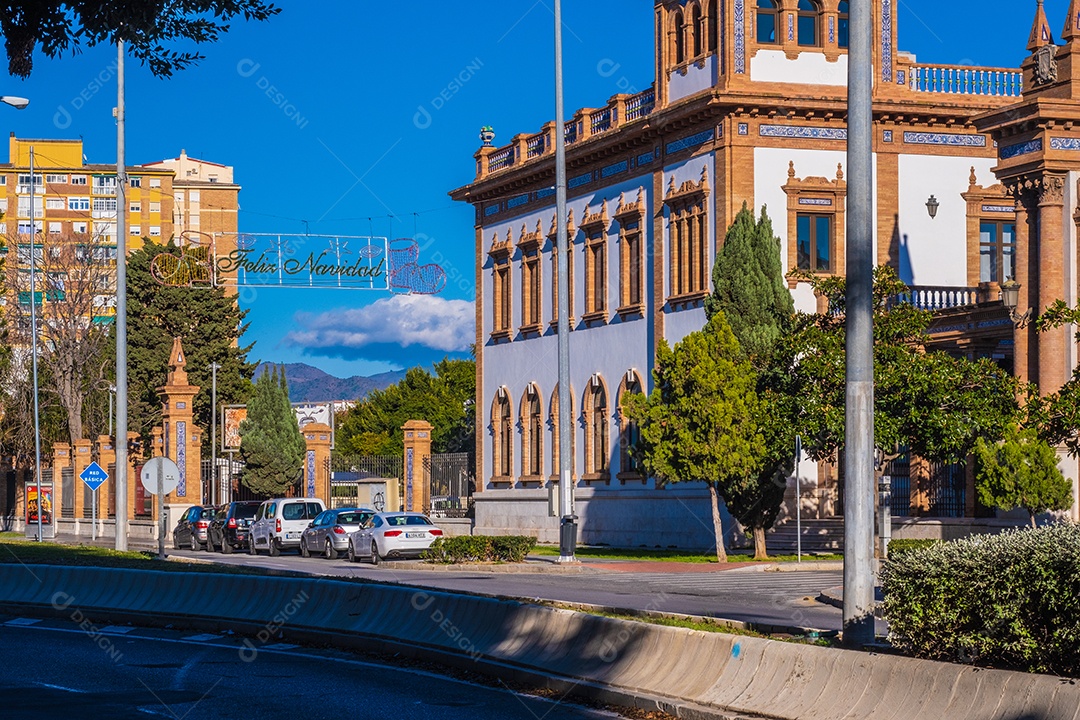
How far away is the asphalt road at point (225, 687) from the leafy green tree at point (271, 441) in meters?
51.1

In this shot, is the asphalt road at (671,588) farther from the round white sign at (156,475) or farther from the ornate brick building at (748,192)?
the ornate brick building at (748,192)

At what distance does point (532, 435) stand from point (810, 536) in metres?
14.9

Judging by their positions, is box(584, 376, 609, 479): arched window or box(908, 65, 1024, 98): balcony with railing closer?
box(908, 65, 1024, 98): balcony with railing

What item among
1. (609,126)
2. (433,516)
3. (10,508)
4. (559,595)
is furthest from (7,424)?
(559,595)

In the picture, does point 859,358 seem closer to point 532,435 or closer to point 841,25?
point 841,25

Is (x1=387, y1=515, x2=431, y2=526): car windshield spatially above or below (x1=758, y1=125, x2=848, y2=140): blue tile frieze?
below

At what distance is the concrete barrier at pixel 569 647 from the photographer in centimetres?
1124

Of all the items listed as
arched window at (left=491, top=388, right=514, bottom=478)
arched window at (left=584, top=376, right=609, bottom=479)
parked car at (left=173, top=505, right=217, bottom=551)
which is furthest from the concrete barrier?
arched window at (left=491, top=388, right=514, bottom=478)

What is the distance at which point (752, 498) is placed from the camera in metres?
39.7

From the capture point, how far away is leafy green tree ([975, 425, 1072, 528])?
33.3 meters

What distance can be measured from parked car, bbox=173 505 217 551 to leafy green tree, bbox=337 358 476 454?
7081 centimetres

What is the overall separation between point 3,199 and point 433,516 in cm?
10097

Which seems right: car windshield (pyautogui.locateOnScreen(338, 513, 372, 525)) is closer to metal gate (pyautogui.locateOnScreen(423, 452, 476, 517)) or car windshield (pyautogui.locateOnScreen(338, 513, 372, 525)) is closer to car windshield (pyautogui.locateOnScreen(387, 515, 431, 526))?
car windshield (pyautogui.locateOnScreen(387, 515, 431, 526))

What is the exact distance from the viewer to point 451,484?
6175 centimetres
